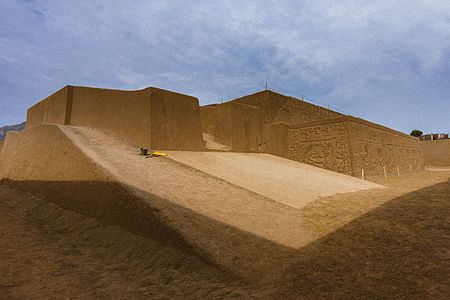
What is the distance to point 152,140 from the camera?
8.28 metres

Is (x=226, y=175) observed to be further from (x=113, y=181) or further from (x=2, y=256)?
(x=2, y=256)

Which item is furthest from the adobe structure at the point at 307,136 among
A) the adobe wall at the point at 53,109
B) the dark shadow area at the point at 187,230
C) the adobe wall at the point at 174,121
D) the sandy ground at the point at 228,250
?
the dark shadow area at the point at 187,230

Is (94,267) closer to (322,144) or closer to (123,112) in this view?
(123,112)

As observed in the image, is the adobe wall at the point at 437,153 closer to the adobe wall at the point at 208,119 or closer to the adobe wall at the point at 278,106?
the adobe wall at the point at 278,106

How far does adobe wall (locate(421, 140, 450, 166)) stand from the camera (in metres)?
26.1

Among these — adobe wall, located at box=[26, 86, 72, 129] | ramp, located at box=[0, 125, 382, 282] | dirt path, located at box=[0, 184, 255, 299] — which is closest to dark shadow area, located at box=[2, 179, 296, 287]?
ramp, located at box=[0, 125, 382, 282]

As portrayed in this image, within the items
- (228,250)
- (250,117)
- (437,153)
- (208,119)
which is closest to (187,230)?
(228,250)

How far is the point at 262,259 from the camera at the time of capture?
2.89 metres

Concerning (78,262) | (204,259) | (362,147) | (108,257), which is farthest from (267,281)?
(362,147)

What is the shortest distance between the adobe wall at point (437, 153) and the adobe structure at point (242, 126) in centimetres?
665

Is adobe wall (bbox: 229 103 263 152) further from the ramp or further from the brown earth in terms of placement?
the brown earth

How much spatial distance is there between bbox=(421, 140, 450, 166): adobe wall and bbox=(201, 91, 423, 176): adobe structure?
1226cm

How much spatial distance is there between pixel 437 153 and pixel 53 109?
31790 millimetres

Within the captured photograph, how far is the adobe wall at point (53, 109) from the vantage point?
8.30 m
